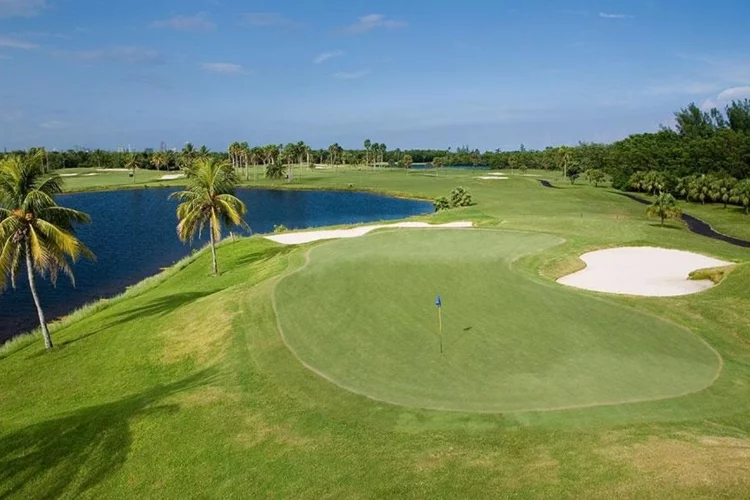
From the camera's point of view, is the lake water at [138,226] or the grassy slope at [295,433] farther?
the lake water at [138,226]

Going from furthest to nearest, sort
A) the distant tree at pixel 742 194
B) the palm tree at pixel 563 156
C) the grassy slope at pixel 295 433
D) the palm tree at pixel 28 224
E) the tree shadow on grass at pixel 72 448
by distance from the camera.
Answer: the palm tree at pixel 563 156 → the distant tree at pixel 742 194 → the palm tree at pixel 28 224 → the tree shadow on grass at pixel 72 448 → the grassy slope at pixel 295 433

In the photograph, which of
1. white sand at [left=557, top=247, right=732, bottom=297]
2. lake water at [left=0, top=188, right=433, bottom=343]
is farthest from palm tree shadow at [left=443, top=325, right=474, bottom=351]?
lake water at [left=0, top=188, right=433, bottom=343]

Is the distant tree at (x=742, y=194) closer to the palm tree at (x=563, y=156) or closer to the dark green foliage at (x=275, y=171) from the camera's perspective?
the palm tree at (x=563, y=156)

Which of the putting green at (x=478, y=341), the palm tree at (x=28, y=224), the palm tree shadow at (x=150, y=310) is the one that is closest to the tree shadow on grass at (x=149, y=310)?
the palm tree shadow at (x=150, y=310)

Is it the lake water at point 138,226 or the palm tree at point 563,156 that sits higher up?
the palm tree at point 563,156

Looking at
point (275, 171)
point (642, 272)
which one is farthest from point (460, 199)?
point (275, 171)

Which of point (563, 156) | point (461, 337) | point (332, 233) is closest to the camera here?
point (461, 337)

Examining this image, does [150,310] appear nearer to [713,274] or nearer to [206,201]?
[206,201]
